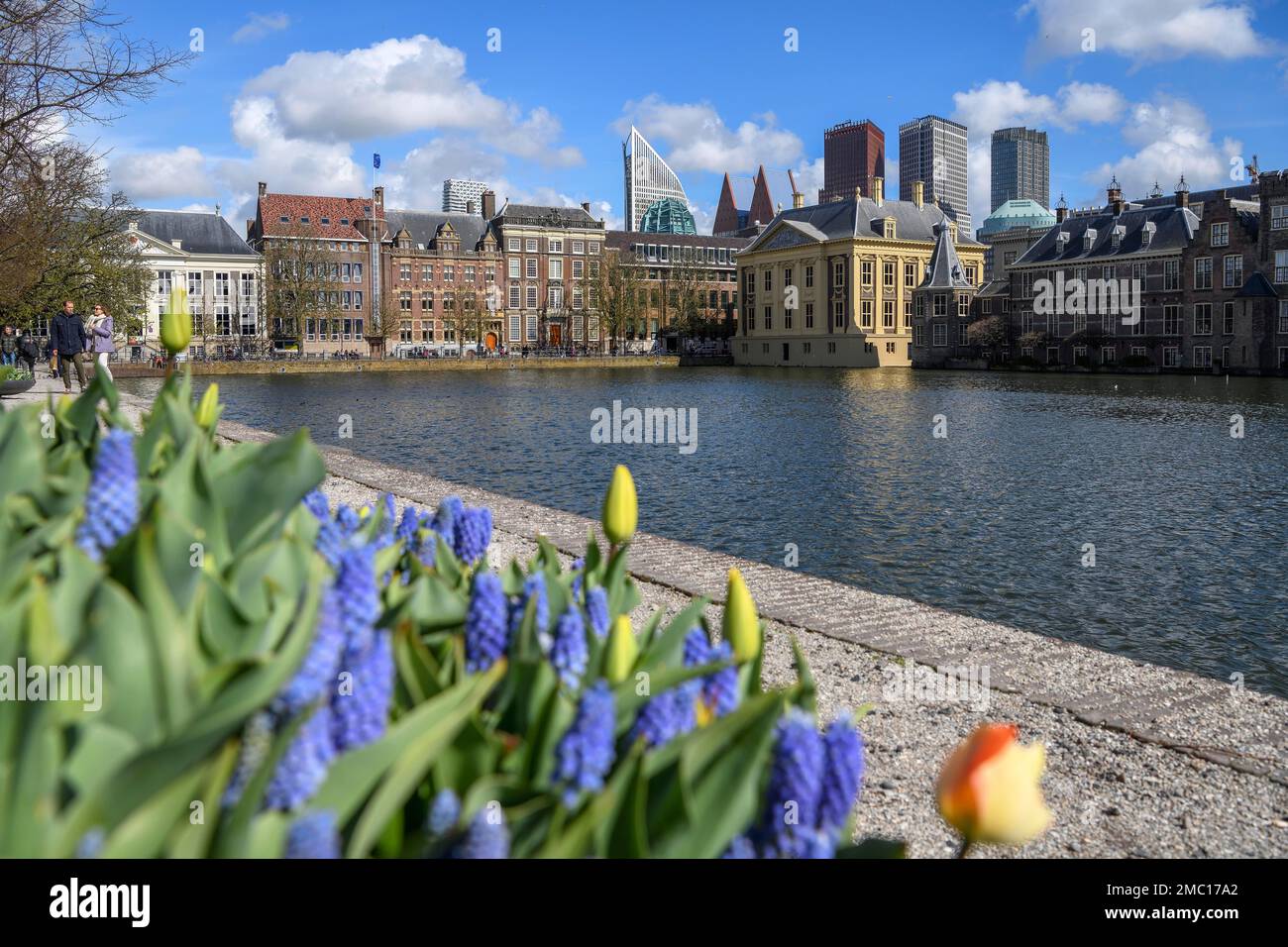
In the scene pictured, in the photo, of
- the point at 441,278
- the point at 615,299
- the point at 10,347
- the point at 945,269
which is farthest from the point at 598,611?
the point at 441,278

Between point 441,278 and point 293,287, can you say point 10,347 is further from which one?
point 441,278

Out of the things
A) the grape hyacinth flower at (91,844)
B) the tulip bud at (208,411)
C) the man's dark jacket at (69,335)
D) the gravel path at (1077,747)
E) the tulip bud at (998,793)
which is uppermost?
the man's dark jacket at (69,335)

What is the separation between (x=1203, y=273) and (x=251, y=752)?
69.4 meters

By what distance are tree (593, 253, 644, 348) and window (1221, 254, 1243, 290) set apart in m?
45.6

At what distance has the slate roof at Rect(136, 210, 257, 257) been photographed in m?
79.8

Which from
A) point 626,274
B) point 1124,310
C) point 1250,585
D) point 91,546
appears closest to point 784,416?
point 1250,585

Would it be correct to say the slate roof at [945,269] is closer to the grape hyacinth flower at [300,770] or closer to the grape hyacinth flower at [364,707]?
the grape hyacinth flower at [364,707]

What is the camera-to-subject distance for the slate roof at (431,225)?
90438mm

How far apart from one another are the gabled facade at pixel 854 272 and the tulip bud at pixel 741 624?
275 feet

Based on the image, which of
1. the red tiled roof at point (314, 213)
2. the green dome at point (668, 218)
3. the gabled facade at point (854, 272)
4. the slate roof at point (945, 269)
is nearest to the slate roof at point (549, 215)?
the red tiled roof at point (314, 213)

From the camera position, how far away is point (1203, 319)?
61969 mm

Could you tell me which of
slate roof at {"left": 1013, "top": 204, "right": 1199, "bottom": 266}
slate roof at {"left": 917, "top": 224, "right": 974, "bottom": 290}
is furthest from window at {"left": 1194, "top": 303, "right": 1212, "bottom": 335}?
slate roof at {"left": 917, "top": 224, "right": 974, "bottom": 290}

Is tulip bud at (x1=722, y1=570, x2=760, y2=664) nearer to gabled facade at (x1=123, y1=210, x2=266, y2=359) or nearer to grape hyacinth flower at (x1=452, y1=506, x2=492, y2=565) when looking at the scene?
grape hyacinth flower at (x1=452, y1=506, x2=492, y2=565)
